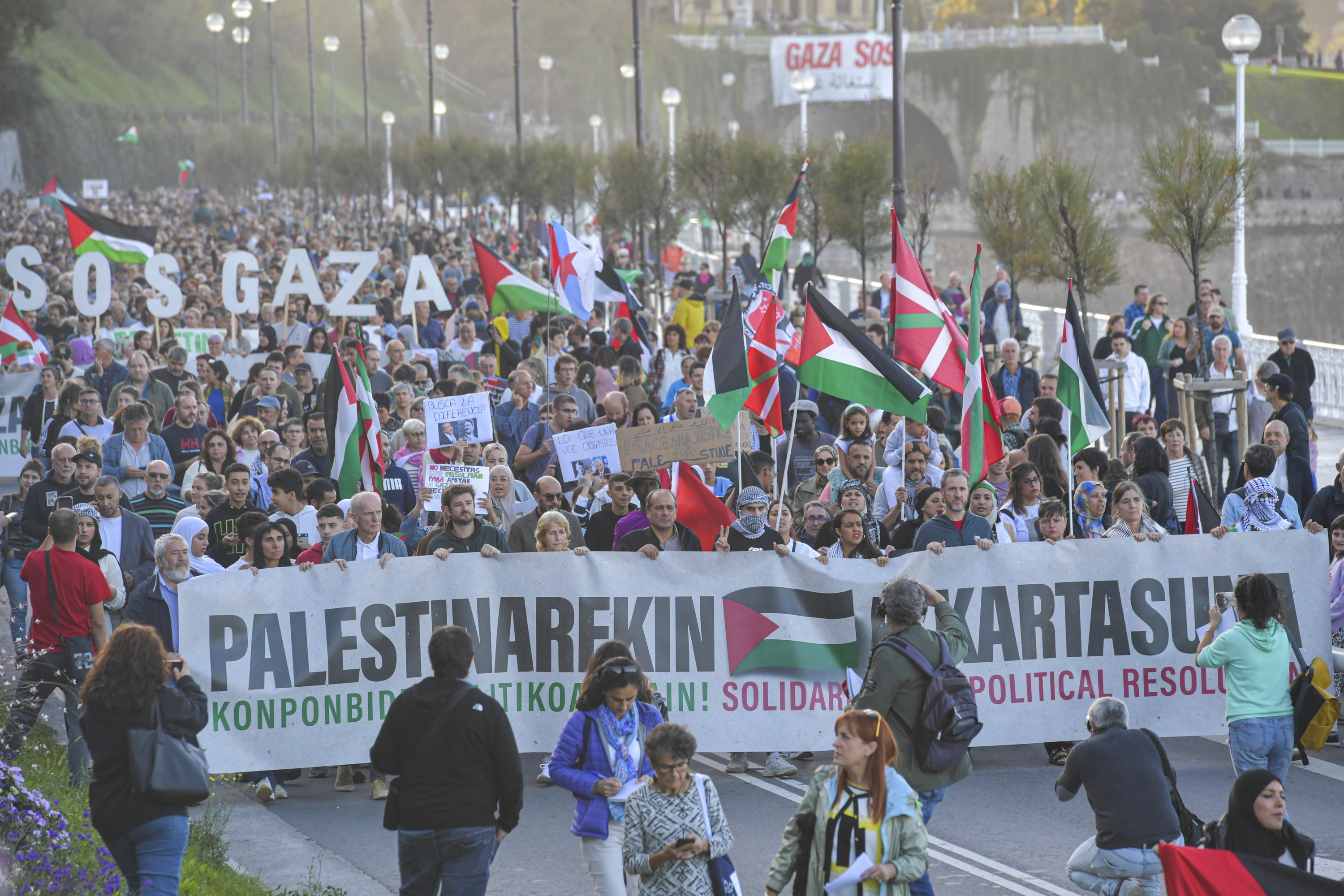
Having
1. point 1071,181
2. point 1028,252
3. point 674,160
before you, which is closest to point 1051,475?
point 1071,181

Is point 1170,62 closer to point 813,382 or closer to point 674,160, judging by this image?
point 674,160

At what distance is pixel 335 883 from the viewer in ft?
23.8

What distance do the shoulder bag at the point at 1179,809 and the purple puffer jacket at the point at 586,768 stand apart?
1981 mm

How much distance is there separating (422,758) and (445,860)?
0.38 metres

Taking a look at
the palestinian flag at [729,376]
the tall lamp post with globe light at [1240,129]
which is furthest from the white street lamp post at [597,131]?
the palestinian flag at [729,376]

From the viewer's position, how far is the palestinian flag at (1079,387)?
448 inches

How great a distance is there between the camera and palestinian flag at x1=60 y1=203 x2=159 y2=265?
21.1 meters

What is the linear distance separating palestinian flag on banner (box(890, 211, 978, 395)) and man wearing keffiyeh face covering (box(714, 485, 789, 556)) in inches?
93.7

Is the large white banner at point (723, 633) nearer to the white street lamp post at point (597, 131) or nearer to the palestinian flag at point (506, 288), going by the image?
the palestinian flag at point (506, 288)

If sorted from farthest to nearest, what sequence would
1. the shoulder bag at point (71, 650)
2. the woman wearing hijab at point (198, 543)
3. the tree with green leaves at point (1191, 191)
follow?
the tree with green leaves at point (1191, 191) < the woman wearing hijab at point (198, 543) < the shoulder bag at point (71, 650)

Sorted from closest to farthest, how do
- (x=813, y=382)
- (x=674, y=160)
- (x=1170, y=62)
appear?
(x=813, y=382) < (x=674, y=160) < (x=1170, y=62)

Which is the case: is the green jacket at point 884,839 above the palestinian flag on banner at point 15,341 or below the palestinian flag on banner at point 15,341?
below

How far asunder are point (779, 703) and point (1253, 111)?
9655 cm

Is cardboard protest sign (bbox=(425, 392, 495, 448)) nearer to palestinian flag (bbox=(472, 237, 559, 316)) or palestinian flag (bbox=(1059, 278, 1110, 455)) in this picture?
palestinian flag (bbox=(472, 237, 559, 316))
